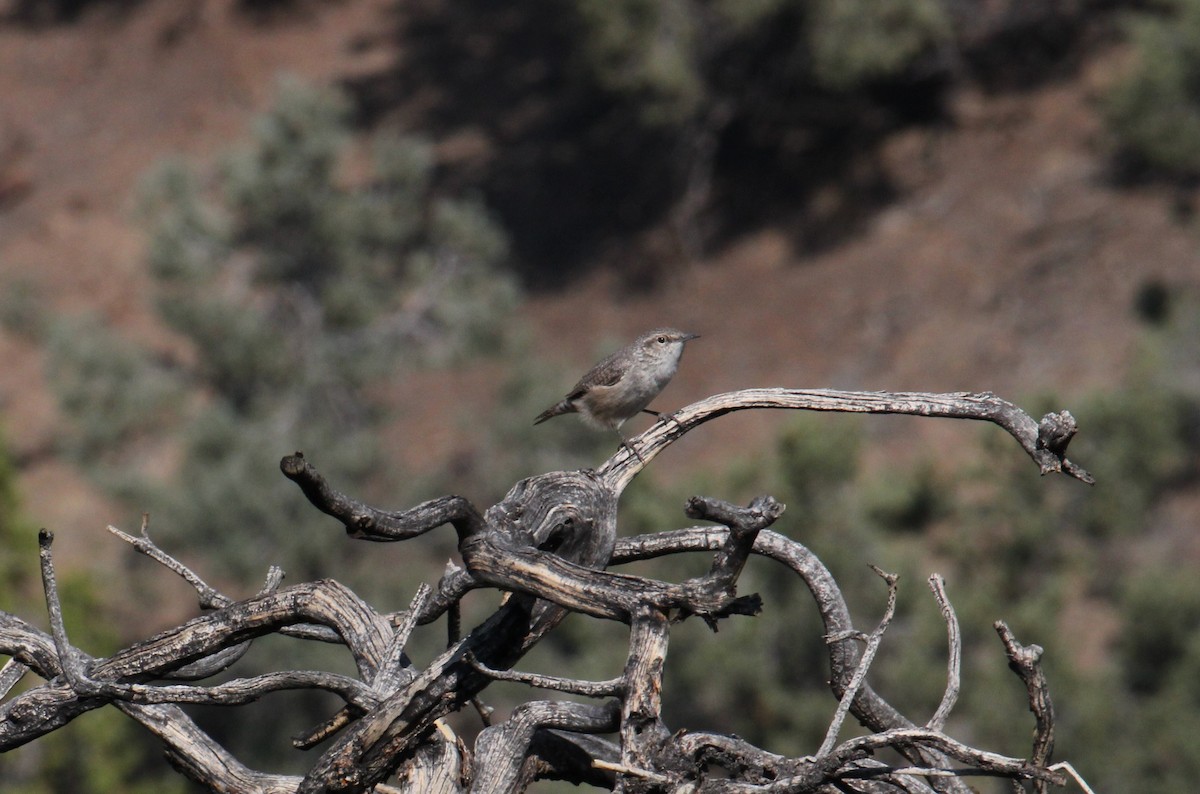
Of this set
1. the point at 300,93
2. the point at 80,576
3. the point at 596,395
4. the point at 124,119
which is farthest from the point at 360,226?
the point at 596,395

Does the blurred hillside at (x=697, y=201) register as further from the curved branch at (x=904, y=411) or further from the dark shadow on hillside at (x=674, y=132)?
the curved branch at (x=904, y=411)

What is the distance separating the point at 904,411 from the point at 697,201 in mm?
24957

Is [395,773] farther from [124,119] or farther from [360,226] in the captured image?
[124,119]

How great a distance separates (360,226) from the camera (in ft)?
75.0

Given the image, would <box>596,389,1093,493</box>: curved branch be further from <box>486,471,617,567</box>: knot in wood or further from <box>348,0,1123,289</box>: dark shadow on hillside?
<box>348,0,1123,289</box>: dark shadow on hillside

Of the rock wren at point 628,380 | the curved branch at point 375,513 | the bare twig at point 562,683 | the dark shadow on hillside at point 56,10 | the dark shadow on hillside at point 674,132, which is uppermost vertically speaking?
the dark shadow on hillside at point 56,10

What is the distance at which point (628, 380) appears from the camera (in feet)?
23.5

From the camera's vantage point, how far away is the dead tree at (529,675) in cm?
298

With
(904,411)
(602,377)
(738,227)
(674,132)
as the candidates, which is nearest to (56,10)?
(674,132)

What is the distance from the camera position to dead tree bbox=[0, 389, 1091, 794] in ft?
9.79

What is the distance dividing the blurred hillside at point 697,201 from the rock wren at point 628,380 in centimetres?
987

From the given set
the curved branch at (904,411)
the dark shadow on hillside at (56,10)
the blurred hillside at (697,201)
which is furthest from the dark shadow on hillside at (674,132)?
the curved branch at (904,411)

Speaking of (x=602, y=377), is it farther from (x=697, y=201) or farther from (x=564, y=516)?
(x=697, y=201)

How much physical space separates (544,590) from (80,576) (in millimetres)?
17128
